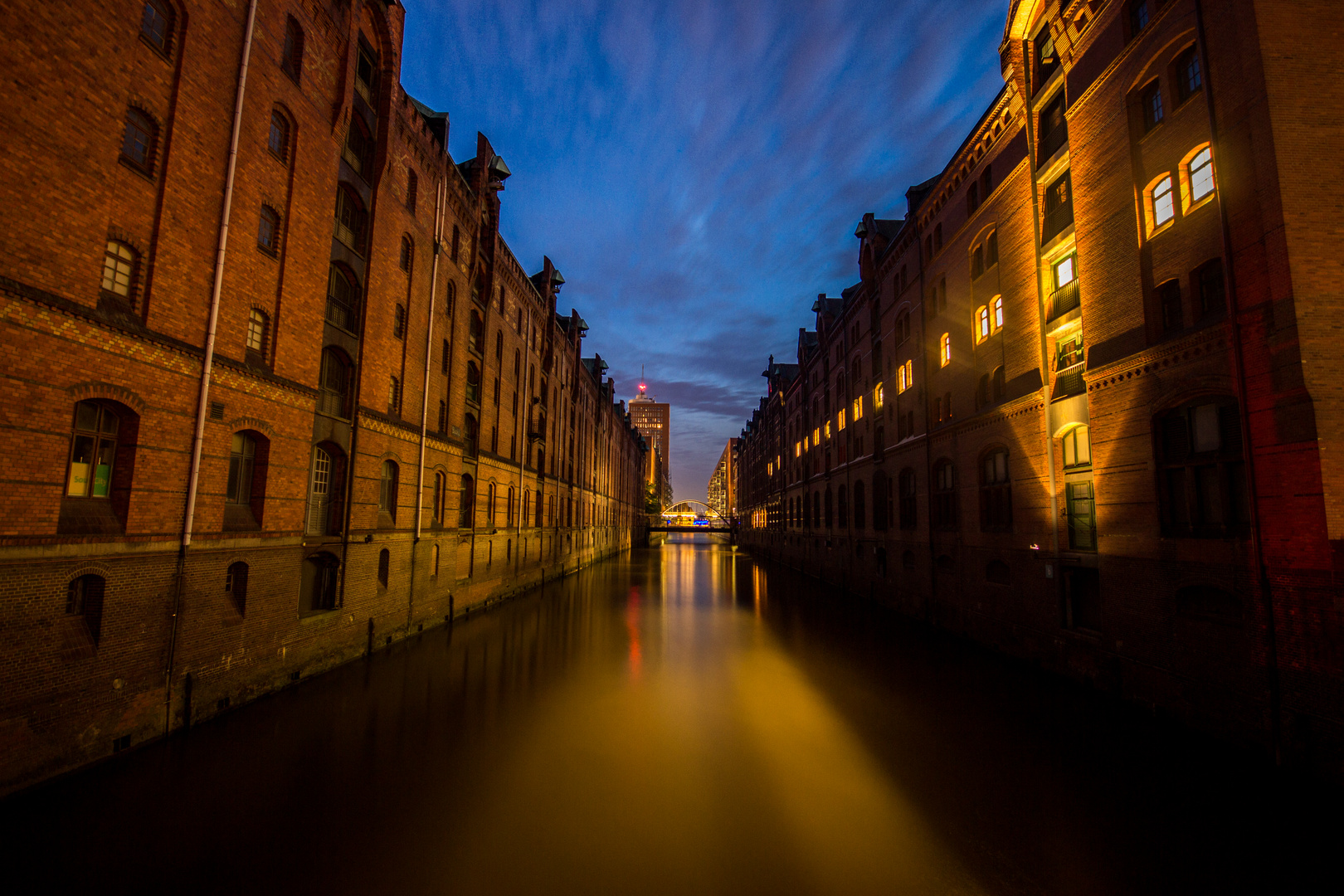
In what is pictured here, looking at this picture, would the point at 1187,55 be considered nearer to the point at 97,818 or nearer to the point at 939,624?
the point at 939,624

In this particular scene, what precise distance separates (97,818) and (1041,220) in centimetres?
2174

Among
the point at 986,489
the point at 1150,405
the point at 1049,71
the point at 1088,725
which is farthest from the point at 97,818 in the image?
the point at 1049,71

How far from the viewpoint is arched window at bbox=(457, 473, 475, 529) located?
872 inches

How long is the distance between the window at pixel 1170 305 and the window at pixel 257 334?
18.2m

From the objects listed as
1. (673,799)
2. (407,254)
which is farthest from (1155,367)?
(407,254)

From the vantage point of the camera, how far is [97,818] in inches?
262

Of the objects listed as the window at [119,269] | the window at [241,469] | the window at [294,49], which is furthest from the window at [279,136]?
the window at [241,469]

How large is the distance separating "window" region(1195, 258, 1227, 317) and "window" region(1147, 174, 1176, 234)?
55.2 inches

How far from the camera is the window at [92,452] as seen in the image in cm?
808

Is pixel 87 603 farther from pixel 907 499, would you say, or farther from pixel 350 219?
pixel 907 499

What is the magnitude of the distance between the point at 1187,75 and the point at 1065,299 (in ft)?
16.1

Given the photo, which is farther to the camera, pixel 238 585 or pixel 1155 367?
pixel 1155 367

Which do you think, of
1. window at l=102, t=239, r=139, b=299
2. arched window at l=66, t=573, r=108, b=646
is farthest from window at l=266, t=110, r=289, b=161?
arched window at l=66, t=573, r=108, b=646

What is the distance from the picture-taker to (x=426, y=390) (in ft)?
60.0
